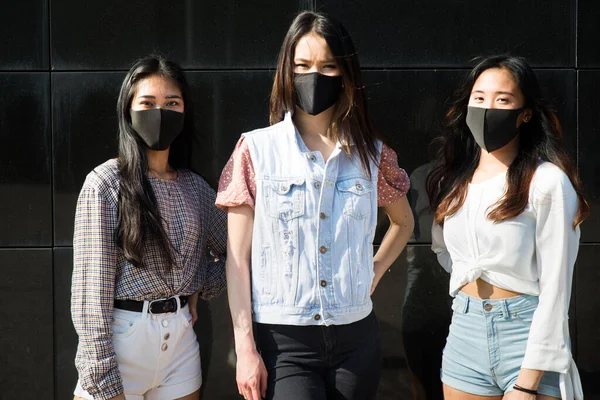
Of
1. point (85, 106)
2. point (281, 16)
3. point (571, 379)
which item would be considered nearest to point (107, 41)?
point (85, 106)

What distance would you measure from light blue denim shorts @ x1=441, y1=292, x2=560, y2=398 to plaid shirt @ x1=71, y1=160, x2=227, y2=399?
1165mm

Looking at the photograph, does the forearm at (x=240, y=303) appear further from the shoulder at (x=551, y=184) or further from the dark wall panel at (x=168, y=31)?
the dark wall panel at (x=168, y=31)

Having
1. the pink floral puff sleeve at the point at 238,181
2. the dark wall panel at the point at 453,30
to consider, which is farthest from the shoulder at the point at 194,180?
the dark wall panel at the point at 453,30

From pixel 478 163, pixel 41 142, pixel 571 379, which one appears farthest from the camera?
pixel 41 142

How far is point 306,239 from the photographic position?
2.49 m

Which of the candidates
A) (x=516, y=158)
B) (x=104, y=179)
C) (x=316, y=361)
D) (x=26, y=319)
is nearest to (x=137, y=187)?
(x=104, y=179)

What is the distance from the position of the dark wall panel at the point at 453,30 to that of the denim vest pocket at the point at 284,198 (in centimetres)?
173

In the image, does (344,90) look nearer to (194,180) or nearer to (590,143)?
(194,180)

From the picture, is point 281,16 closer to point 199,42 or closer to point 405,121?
point 199,42

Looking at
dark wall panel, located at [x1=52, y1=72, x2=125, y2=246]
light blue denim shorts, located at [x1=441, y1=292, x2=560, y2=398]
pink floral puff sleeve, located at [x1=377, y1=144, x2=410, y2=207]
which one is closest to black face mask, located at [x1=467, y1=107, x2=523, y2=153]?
pink floral puff sleeve, located at [x1=377, y1=144, x2=410, y2=207]

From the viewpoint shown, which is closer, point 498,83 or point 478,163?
point 498,83

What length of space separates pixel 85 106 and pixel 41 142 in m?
0.32

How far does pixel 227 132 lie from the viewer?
13.2ft

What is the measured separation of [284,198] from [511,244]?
995 millimetres
